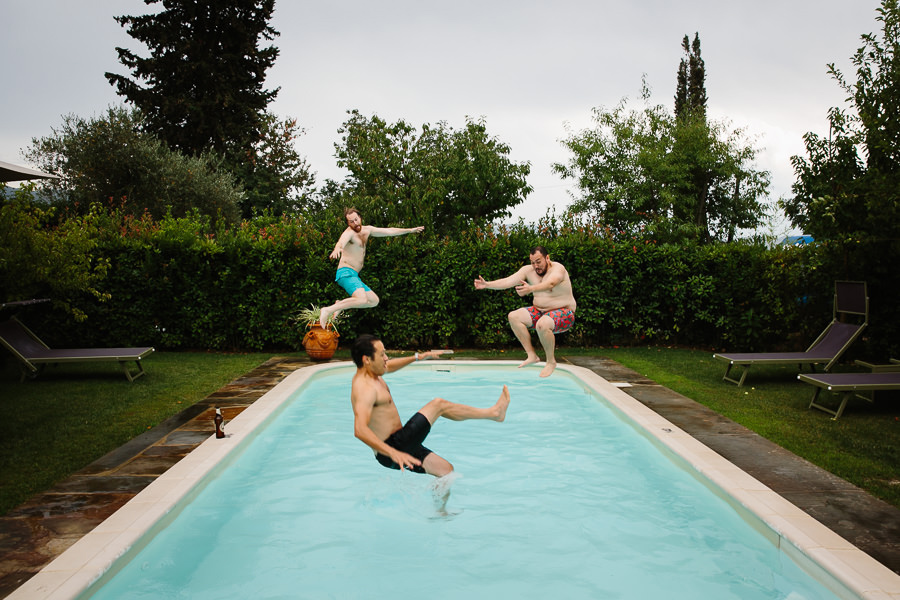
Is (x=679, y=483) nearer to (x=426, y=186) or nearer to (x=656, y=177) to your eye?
(x=426, y=186)

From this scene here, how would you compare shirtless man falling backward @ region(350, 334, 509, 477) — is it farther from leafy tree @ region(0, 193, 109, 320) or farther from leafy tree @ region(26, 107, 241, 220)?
leafy tree @ region(26, 107, 241, 220)

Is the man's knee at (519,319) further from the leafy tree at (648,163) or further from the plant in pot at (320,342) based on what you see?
the leafy tree at (648,163)

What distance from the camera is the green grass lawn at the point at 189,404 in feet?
18.0

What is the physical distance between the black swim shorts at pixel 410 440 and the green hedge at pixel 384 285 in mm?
7788

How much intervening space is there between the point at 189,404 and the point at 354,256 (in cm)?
288

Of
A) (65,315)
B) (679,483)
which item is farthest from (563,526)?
(65,315)

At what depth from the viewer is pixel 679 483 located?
5.26 metres

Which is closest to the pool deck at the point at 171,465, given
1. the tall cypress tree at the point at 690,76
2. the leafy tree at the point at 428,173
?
the leafy tree at the point at 428,173

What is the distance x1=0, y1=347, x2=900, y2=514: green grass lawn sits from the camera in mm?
5477

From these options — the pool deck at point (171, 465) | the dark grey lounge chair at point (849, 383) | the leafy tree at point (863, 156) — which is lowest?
the pool deck at point (171, 465)

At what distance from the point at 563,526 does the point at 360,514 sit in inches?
65.3

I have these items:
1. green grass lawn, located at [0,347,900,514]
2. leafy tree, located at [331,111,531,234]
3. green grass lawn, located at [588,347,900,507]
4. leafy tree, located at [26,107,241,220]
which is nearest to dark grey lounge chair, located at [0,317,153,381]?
green grass lawn, located at [0,347,900,514]

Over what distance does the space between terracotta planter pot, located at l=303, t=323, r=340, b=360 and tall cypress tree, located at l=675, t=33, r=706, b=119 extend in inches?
1303

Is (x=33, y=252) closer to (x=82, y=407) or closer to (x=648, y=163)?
(x=82, y=407)
